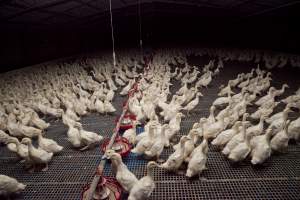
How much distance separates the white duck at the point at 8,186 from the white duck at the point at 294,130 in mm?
3995

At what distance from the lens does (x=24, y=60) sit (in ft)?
34.9

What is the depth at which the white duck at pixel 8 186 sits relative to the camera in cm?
293

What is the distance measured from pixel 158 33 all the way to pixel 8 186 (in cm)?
1663

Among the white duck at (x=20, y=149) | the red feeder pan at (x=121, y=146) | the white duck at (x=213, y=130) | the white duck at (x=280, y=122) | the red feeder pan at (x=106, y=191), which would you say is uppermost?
the white duck at (x=280, y=122)

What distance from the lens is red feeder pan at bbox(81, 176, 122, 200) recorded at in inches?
110

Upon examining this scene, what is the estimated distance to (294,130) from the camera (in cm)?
387

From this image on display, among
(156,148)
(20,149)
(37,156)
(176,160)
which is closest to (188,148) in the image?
(176,160)

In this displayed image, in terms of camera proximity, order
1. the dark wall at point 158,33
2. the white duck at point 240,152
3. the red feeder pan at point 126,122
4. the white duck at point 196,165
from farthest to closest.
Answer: the dark wall at point 158,33 < the red feeder pan at point 126,122 < the white duck at point 240,152 < the white duck at point 196,165

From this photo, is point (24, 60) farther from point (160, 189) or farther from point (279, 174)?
point (279, 174)

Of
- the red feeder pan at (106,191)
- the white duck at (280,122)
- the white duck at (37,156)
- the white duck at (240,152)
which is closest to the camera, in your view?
the red feeder pan at (106,191)

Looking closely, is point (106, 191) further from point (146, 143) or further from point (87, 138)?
point (87, 138)

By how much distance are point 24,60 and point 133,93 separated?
6.78 m

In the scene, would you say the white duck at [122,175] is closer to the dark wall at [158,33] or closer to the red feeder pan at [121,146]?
the red feeder pan at [121,146]

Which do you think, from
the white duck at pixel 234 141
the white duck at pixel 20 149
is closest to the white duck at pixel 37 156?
the white duck at pixel 20 149
